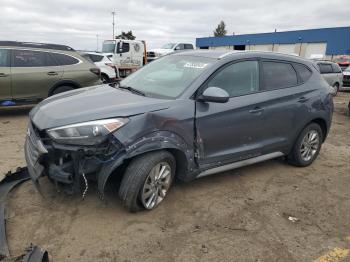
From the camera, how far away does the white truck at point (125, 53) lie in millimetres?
19250

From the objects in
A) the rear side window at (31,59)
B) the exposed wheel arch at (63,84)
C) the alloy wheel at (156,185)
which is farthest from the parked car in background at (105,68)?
the alloy wheel at (156,185)

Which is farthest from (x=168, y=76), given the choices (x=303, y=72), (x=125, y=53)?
(x=125, y=53)

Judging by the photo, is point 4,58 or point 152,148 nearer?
point 152,148

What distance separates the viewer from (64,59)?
8656mm

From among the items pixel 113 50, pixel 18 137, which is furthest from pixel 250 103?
pixel 113 50

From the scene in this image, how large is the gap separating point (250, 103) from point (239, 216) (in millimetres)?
1392

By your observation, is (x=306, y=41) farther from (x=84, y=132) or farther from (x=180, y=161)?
(x=84, y=132)

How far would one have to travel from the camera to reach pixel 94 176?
328 cm

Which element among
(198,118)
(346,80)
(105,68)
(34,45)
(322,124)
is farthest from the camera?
(346,80)

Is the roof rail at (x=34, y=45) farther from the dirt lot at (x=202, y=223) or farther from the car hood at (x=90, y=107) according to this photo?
the car hood at (x=90, y=107)

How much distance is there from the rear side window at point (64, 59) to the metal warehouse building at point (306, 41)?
30279 mm

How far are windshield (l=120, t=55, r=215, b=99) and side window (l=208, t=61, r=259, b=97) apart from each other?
212 mm

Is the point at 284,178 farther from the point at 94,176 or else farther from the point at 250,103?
the point at 94,176

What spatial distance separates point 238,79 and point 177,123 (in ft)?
3.78
